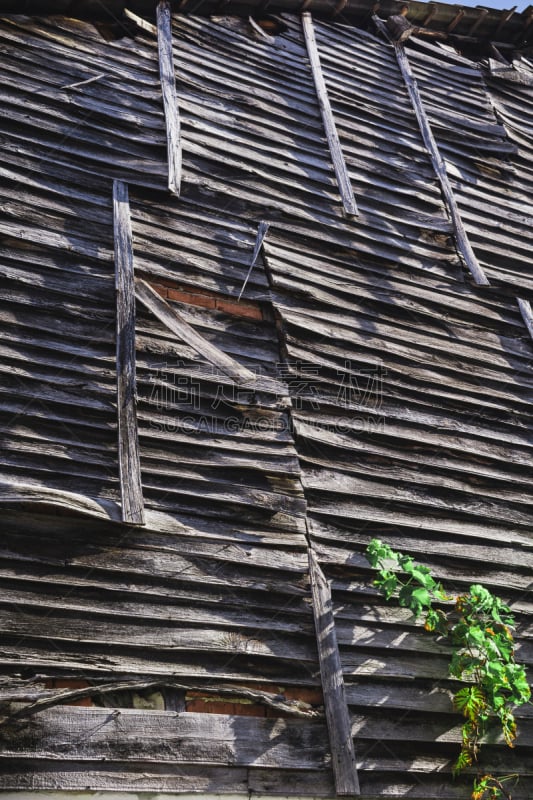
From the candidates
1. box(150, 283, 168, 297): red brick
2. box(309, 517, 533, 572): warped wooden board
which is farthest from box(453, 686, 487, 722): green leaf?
box(150, 283, 168, 297): red brick

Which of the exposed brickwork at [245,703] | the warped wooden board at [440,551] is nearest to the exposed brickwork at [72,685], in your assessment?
the exposed brickwork at [245,703]

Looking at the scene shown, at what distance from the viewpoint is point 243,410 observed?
498 cm

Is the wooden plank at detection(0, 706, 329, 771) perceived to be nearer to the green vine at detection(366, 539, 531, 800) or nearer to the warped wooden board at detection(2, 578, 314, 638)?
the warped wooden board at detection(2, 578, 314, 638)

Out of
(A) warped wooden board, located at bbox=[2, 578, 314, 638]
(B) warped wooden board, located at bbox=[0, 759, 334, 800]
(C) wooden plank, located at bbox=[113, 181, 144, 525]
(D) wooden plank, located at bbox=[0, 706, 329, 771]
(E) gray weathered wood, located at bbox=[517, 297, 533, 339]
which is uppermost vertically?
(E) gray weathered wood, located at bbox=[517, 297, 533, 339]

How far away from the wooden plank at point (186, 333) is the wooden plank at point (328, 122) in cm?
207

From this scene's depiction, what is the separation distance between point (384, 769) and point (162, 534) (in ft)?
5.44

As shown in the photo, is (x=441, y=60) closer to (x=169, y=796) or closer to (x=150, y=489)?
(x=150, y=489)

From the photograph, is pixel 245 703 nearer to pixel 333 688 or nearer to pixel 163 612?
pixel 333 688

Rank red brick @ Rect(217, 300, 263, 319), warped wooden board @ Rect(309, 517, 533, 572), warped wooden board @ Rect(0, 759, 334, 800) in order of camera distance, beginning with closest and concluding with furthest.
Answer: warped wooden board @ Rect(0, 759, 334, 800)
warped wooden board @ Rect(309, 517, 533, 572)
red brick @ Rect(217, 300, 263, 319)

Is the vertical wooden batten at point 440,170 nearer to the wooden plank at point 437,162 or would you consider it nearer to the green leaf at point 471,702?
the wooden plank at point 437,162

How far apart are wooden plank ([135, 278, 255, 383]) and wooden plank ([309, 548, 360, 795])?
1.21m

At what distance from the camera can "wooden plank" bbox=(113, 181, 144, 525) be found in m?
4.30

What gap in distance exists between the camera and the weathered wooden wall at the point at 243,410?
391 centimetres

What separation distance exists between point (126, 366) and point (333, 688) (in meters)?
2.13
